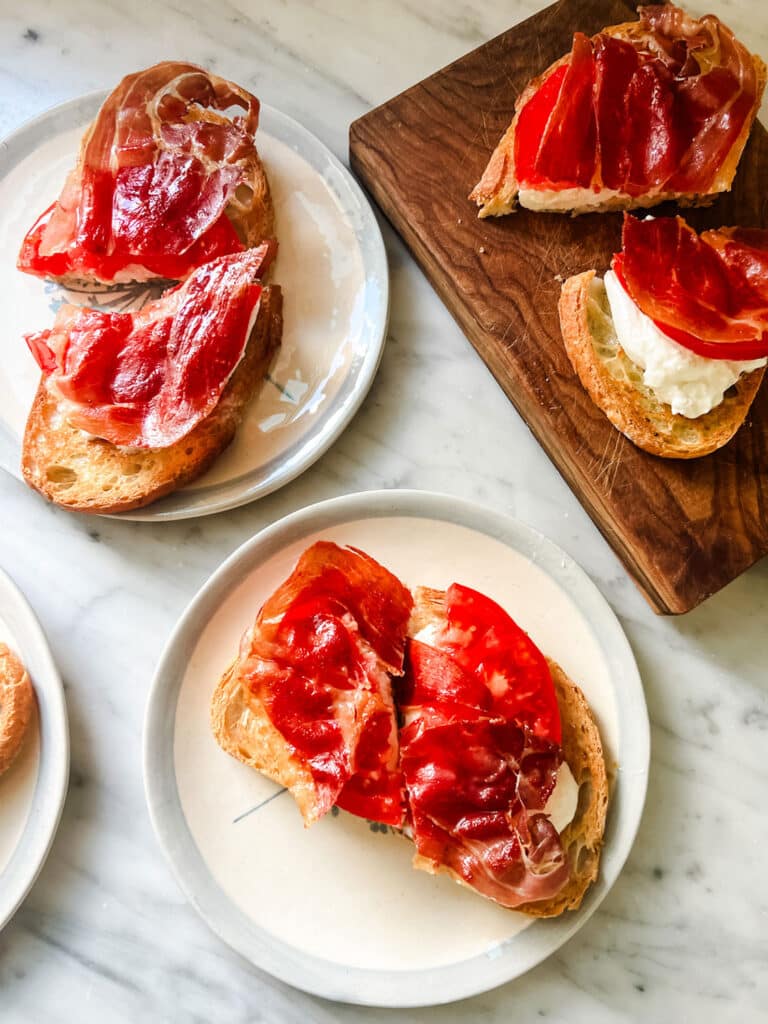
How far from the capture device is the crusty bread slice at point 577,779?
2.19 metres

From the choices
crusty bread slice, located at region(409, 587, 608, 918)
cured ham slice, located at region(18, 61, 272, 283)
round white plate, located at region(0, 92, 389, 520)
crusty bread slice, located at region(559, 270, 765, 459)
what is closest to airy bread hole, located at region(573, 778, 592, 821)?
crusty bread slice, located at region(409, 587, 608, 918)

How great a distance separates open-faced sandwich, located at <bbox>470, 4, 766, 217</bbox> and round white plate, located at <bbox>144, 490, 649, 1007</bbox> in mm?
850

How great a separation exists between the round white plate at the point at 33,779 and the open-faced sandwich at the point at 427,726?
39 centimetres

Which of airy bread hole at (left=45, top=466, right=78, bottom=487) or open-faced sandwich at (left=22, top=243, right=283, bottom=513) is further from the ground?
open-faced sandwich at (left=22, top=243, right=283, bottom=513)

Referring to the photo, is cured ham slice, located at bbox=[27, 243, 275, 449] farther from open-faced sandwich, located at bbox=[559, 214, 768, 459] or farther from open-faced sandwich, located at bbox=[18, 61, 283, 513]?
open-faced sandwich, located at bbox=[559, 214, 768, 459]

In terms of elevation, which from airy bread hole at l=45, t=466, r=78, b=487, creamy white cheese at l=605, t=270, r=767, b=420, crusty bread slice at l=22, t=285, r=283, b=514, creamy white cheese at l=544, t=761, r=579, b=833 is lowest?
creamy white cheese at l=544, t=761, r=579, b=833

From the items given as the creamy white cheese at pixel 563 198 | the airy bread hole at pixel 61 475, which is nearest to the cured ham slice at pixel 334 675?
the airy bread hole at pixel 61 475

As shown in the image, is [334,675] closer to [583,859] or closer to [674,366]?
[583,859]

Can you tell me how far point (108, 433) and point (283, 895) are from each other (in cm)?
115

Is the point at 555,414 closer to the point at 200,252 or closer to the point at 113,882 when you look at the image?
the point at 200,252

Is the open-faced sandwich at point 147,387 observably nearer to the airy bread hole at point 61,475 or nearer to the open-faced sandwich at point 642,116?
the airy bread hole at point 61,475

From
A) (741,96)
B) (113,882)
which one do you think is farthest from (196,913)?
(741,96)

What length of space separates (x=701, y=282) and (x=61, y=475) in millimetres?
1594

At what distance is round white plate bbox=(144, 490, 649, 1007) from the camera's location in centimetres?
223
